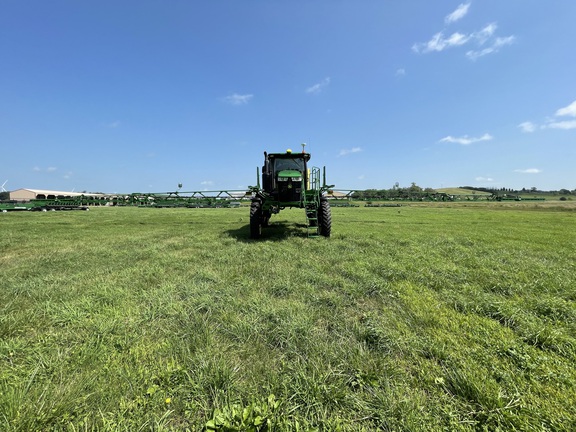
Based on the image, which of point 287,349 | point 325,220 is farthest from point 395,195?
point 287,349

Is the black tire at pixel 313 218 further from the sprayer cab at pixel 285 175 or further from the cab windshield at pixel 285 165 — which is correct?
the cab windshield at pixel 285 165

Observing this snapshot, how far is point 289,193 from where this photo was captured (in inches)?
349

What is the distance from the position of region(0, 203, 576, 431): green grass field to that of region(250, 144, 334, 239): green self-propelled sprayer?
13.0 ft

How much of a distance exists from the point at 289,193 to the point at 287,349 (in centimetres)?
686

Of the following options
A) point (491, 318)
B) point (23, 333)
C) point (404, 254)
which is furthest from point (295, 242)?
point (23, 333)

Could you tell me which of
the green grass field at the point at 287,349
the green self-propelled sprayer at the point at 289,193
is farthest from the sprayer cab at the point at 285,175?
the green grass field at the point at 287,349

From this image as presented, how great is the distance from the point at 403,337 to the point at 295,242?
17.1 ft

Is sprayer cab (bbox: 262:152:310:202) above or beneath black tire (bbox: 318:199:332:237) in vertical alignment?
above

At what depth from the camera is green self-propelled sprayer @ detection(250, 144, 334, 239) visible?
28.3 ft

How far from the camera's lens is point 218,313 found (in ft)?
9.92

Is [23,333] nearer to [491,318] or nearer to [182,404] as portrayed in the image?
[182,404]

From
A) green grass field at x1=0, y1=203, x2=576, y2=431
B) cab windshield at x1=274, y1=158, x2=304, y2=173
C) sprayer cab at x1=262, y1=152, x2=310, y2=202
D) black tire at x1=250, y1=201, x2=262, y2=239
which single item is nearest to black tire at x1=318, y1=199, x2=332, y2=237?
sprayer cab at x1=262, y1=152, x2=310, y2=202

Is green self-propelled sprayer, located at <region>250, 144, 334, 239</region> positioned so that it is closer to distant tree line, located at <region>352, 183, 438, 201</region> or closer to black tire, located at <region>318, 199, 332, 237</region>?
black tire, located at <region>318, 199, 332, 237</region>

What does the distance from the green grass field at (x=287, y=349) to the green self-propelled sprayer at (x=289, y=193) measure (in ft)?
13.0
